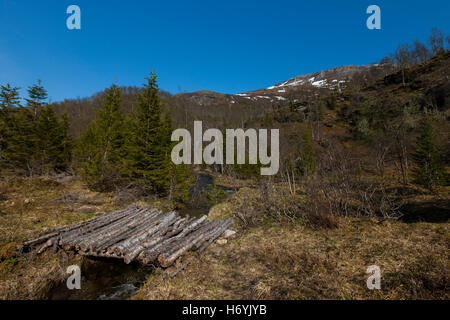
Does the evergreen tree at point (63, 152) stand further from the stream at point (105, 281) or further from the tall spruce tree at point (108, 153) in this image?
the stream at point (105, 281)

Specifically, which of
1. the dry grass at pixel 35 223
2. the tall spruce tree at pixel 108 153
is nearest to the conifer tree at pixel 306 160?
the dry grass at pixel 35 223

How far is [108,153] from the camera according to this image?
51.4 feet

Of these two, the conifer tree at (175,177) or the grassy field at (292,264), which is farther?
the conifer tree at (175,177)

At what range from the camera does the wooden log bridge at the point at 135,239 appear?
6.17 meters

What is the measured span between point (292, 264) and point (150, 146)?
12324 millimetres

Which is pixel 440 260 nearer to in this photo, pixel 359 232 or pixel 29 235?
pixel 359 232

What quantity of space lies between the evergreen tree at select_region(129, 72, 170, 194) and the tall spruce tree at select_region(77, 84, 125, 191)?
1622mm

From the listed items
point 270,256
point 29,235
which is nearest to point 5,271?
point 29,235

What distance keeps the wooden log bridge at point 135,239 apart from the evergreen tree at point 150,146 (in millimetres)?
5234

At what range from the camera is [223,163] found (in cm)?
3756

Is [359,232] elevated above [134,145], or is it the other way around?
[134,145]

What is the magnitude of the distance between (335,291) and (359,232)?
3.84 meters

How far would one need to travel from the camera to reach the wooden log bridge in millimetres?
6168

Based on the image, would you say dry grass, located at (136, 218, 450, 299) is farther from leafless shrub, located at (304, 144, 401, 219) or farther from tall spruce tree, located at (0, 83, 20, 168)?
tall spruce tree, located at (0, 83, 20, 168)
